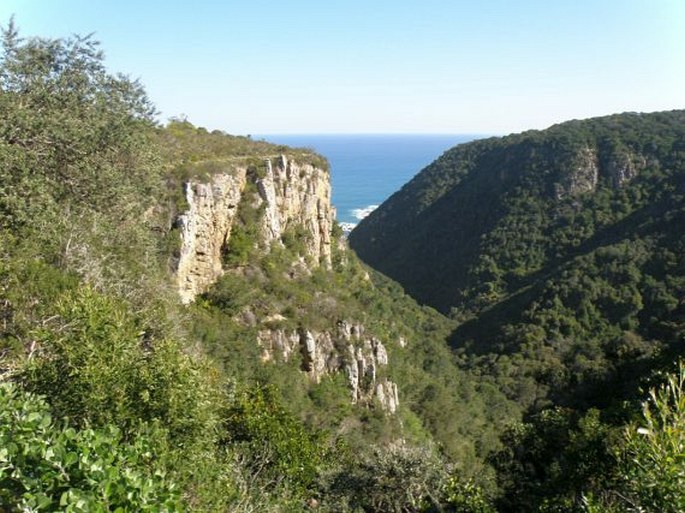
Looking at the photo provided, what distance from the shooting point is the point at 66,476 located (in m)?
5.02

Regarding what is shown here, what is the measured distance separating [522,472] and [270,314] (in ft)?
64.8

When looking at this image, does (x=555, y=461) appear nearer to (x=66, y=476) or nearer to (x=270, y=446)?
(x=270, y=446)

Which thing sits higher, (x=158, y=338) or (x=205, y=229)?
(x=205, y=229)

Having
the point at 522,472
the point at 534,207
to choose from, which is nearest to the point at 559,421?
the point at 522,472

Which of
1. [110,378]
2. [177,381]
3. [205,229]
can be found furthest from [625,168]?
[110,378]

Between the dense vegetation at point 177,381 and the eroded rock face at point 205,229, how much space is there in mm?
795

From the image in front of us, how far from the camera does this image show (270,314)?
3478 centimetres

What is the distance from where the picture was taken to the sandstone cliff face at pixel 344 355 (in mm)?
34219

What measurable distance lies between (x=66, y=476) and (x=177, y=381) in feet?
12.1

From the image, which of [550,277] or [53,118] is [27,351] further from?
[550,277]

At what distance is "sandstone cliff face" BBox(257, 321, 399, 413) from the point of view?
34219mm

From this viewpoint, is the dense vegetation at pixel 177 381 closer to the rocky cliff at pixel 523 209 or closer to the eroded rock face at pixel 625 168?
the rocky cliff at pixel 523 209

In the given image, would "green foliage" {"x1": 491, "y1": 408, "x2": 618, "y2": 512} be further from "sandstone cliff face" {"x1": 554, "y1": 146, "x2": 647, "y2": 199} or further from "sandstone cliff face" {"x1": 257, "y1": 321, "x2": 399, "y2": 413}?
"sandstone cliff face" {"x1": 554, "y1": 146, "x2": 647, "y2": 199}

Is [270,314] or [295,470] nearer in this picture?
[295,470]
